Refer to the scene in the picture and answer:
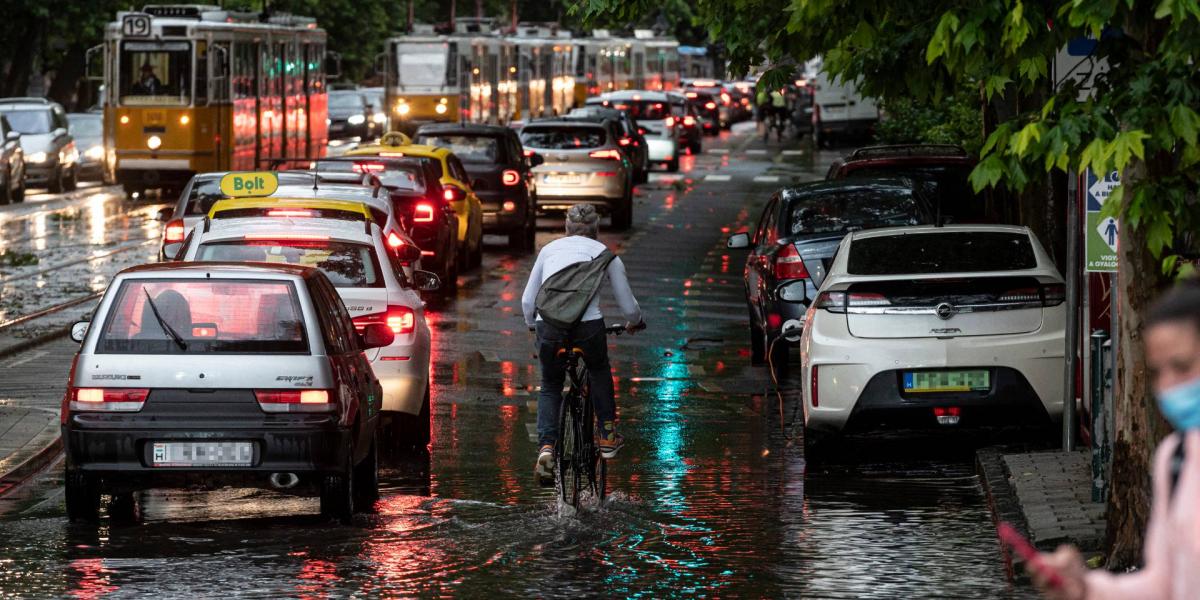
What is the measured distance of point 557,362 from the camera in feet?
34.7

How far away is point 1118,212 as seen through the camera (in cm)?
775

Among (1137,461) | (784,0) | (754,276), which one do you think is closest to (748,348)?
(754,276)

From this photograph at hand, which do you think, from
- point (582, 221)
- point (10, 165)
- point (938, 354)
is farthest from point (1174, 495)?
point (10, 165)

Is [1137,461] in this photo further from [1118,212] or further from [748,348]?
[748,348]

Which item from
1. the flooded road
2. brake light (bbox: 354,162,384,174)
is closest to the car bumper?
the flooded road

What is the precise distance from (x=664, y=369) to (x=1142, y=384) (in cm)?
858

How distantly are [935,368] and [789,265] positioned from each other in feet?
13.6

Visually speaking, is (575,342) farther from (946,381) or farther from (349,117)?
(349,117)

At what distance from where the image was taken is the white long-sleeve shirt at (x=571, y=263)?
1057 centimetres

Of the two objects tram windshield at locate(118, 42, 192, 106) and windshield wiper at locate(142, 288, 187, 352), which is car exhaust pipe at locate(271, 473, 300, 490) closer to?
windshield wiper at locate(142, 288, 187, 352)

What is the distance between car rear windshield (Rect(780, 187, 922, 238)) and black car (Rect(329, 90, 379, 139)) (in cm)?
4904

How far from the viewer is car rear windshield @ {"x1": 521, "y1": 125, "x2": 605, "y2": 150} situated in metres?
33.3

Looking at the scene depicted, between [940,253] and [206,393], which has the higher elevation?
[940,253]

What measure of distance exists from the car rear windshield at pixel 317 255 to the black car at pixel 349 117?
172ft
